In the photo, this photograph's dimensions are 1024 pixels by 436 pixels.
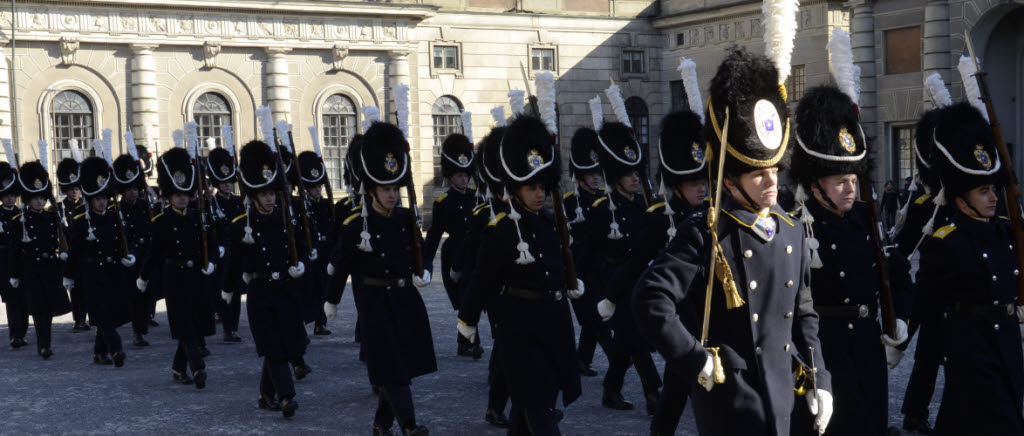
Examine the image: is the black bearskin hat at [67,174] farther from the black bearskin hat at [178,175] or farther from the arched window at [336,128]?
the arched window at [336,128]

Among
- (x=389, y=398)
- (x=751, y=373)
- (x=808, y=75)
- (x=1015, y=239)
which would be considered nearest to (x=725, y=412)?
(x=751, y=373)

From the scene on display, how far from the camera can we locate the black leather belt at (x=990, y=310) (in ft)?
19.1

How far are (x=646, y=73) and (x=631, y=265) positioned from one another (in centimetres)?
2868

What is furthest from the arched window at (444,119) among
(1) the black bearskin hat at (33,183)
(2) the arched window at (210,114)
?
(1) the black bearskin hat at (33,183)

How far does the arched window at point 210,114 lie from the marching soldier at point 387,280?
2263cm

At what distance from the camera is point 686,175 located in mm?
7438

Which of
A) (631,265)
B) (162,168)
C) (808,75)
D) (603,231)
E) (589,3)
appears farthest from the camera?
(589,3)

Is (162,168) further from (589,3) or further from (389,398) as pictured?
(589,3)

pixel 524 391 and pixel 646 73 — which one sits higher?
pixel 646 73

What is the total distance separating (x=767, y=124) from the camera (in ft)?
13.5

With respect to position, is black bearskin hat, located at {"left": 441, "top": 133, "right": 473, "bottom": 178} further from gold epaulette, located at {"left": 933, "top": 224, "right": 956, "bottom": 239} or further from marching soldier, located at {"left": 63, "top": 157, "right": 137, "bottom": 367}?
gold epaulette, located at {"left": 933, "top": 224, "right": 956, "bottom": 239}

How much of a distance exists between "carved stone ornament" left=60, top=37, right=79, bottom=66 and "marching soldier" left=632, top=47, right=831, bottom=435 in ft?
85.2

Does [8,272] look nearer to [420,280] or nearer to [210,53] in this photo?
[420,280]

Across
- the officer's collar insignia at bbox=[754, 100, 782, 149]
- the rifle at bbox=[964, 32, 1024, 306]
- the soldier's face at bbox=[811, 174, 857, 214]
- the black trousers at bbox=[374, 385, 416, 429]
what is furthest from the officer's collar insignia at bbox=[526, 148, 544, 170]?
the officer's collar insignia at bbox=[754, 100, 782, 149]
